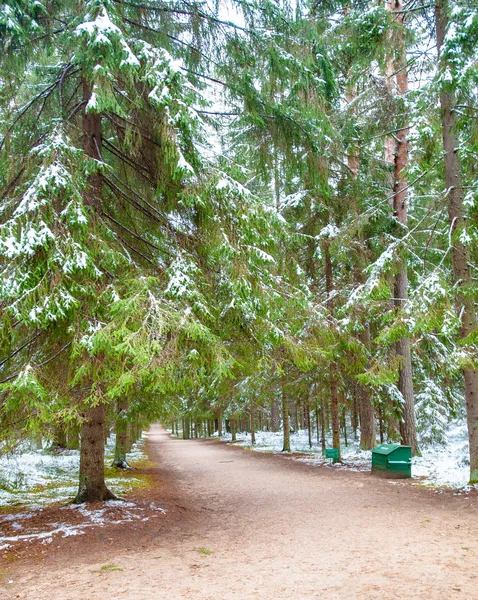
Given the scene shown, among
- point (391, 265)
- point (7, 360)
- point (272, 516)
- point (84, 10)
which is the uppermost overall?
point (84, 10)

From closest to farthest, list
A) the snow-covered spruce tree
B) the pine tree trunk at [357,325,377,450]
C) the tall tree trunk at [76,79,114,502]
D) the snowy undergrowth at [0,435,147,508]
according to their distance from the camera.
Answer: the snow-covered spruce tree < the tall tree trunk at [76,79,114,502] < the snowy undergrowth at [0,435,147,508] < the pine tree trunk at [357,325,377,450]

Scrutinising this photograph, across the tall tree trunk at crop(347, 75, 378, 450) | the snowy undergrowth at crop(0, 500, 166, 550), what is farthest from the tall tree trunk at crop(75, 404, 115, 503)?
the tall tree trunk at crop(347, 75, 378, 450)

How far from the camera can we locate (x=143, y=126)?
7773 millimetres

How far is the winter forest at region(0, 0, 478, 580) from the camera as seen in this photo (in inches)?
221

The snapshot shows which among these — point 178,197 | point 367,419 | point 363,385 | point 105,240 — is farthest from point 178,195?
point 367,419

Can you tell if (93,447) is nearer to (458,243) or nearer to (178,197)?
(178,197)

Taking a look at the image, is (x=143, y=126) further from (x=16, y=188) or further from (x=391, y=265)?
(x=391, y=265)

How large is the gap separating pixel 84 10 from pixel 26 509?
7860 millimetres

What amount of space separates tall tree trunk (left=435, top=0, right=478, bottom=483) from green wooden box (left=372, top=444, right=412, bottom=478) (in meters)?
2.21

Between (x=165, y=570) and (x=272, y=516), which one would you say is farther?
(x=272, y=516)

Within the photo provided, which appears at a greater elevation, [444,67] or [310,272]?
[444,67]

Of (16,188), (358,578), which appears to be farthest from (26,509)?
(358,578)

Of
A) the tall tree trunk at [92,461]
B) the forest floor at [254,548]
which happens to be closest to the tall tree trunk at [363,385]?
the forest floor at [254,548]

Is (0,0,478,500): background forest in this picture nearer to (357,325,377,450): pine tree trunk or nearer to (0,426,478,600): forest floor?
(0,426,478,600): forest floor
